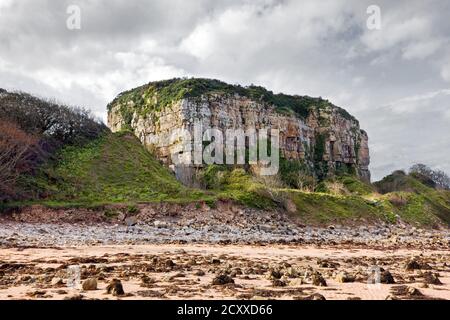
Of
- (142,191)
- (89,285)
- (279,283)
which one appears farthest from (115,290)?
(142,191)

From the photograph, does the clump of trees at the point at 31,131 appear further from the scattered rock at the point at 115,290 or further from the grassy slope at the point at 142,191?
the scattered rock at the point at 115,290

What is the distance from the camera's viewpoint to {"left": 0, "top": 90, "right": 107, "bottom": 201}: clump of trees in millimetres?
32562

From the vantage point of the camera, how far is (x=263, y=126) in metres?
92.6

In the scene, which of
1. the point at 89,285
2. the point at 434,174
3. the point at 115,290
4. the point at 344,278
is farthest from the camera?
the point at 434,174

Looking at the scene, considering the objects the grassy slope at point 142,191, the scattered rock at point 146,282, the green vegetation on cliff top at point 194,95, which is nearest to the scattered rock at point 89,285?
the scattered rock at point 146,282

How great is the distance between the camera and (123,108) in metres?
97.8

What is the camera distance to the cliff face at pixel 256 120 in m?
83.9

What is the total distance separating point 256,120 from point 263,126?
1.93m

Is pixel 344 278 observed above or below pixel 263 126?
below

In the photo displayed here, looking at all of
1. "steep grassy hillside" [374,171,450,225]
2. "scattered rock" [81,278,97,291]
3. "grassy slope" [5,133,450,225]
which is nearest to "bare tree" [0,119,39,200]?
"grassy slope" [5,133,450,225]

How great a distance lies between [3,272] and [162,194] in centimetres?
2888

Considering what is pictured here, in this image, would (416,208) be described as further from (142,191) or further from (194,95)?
(194,95)

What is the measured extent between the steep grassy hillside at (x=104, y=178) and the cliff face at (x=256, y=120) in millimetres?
33774
